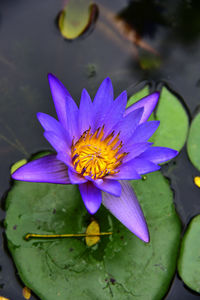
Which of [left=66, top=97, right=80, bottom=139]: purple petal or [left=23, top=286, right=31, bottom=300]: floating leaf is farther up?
[left=66, top=97, right=80, bottom=139]: purple petal

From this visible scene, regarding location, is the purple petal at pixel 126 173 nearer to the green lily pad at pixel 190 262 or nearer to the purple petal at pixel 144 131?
the purple petal at pixel 144 131

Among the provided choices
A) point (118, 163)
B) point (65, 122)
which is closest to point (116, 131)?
point (118, 163)

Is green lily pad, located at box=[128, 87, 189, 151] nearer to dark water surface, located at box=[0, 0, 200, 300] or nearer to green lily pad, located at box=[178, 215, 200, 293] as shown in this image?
dark water surface, located at box=[0, 0, 200, 300]

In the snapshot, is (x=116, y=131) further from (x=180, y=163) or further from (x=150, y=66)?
(x=150, y=66)

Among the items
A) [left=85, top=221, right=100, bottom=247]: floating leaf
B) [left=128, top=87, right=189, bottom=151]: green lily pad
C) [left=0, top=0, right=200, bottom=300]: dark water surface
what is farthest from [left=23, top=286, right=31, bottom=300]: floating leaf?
[left=128, top=87, right=189, bottom=151]: green lily pad

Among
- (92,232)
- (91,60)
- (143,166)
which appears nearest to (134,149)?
(143,166)

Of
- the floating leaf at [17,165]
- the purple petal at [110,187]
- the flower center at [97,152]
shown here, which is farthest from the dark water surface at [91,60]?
the purple petal at [110,187]
